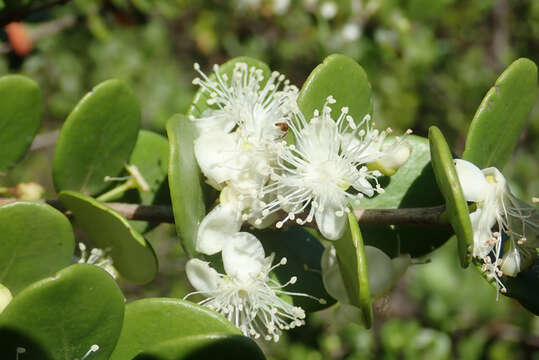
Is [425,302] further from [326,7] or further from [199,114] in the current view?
[199,114]

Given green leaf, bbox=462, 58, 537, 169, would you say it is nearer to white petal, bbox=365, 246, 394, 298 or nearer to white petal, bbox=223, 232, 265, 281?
white petal, bbox=365, 246, 394, 298

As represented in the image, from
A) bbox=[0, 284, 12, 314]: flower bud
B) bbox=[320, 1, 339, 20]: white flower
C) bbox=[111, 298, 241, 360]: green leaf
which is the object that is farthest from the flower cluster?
bbox=[320, 1, 339, 20]: white flower

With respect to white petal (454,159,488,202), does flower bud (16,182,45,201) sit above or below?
below

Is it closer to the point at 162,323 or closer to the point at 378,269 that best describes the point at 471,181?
the point at 378,269

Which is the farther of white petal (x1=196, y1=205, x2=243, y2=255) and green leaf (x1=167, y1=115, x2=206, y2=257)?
white petal (x1=196, y1=205, x2=243, y2=255)

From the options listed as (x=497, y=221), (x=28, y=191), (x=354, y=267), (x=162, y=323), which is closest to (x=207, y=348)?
(x=162, y=323)

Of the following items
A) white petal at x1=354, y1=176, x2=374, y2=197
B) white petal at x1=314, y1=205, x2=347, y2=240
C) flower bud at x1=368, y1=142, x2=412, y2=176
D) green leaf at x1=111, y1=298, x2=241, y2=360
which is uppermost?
flower bud at x1=368, y1=142, x2=412, y2=176
